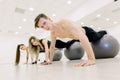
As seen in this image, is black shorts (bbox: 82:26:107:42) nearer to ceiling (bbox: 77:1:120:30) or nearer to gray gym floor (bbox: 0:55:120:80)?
gray gym floor (bbox: 0:55:120:80)

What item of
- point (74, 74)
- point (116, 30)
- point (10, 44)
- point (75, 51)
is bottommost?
point (74, 74)

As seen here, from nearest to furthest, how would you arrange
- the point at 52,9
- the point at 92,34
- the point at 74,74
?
the point at 74,74 < the point at 92,34 < the point at 52,9

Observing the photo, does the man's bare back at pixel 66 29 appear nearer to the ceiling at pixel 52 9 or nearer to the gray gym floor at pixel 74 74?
the gray gym floor at pixel 74 74

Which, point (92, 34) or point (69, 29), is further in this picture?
point (92, 34)

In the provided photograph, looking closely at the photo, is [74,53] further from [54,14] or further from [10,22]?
[10,22]

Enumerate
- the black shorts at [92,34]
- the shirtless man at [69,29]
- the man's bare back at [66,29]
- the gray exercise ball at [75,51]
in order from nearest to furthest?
1. the shirtless man at [69,29]
2. the man's bare back at [66,29]
3. the black shorts at [92,34]
4. the gray exercise ball at [75,51]

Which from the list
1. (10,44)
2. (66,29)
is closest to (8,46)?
(10,44)

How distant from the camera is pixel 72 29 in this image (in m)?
1.74

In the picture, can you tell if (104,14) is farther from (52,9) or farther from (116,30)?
(116,30)

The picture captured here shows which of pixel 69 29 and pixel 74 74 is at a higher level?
pixel 69 29

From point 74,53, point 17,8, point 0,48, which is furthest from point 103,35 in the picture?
point 0,48

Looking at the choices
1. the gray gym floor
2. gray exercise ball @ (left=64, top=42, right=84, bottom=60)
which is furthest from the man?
gray exercise ball @ (left=64, top=42, right=84, bottom=60)

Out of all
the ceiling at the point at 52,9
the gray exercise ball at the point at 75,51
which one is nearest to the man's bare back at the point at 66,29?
the gray exercise ball at the point at 75,51

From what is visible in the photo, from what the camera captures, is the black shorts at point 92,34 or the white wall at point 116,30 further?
the white wall at point 116,30
